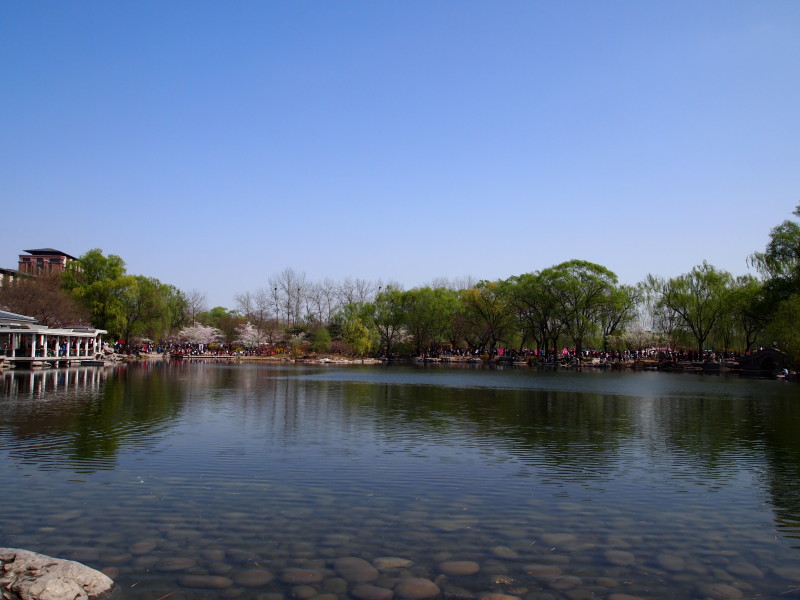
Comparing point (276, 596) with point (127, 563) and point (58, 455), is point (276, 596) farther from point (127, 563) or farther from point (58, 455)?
point (58, 455)

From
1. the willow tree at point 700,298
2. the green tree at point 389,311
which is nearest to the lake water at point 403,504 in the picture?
the willow tree at point 700,298

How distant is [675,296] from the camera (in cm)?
6631

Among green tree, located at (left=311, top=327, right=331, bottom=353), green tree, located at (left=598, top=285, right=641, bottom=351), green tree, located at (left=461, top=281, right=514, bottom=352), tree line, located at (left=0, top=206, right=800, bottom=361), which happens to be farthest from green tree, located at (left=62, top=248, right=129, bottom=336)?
green tree, located at (left=598, top=285, right=641, bottom=351)

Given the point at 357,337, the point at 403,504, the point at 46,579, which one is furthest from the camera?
the point at 357,337

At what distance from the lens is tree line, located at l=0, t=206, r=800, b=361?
181ft

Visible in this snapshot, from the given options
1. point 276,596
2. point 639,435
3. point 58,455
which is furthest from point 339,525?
point 639,435

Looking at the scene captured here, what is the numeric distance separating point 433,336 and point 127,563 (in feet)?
277

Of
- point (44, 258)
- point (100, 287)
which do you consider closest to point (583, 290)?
point (100, 287)

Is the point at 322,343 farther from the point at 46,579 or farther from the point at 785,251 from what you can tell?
the point at 46,579

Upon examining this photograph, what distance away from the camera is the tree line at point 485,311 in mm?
55219

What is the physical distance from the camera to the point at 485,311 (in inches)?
3324

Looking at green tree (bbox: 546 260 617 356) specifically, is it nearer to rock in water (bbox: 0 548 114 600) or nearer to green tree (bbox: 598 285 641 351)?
green tree (bbox: 598 285 641 351)

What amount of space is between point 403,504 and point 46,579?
5140 mm

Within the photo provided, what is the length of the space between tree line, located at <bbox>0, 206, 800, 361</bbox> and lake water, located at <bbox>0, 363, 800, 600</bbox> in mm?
37564
